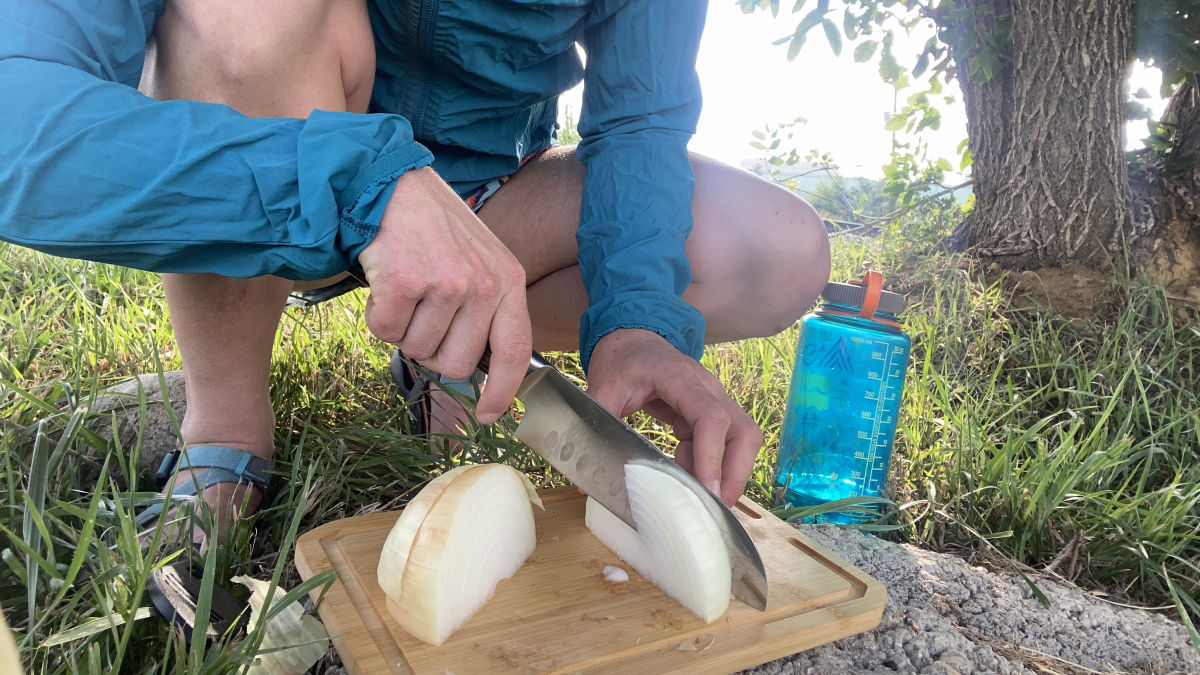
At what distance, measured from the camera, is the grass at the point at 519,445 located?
1022 mm

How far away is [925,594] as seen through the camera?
1323 millimetres

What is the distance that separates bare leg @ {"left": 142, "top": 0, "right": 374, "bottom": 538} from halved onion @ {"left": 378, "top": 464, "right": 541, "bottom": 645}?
357 mm

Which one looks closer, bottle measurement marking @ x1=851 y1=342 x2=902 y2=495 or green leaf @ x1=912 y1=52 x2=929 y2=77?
bottle measurement marking @ x1=851 y1=342 x2=902 y2=495

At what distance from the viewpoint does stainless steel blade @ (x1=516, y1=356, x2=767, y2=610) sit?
3.70 ft

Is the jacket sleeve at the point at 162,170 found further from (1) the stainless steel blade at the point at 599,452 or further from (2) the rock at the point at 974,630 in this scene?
(2) the rock at the point at 974,630

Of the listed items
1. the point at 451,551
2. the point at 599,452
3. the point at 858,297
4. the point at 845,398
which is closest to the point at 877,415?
the point at 845,398

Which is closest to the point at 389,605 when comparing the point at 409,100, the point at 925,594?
the point at 925,594

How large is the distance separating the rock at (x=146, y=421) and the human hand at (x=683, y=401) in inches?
36.2

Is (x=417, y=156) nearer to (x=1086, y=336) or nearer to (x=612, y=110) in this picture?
(x=612, y=110)

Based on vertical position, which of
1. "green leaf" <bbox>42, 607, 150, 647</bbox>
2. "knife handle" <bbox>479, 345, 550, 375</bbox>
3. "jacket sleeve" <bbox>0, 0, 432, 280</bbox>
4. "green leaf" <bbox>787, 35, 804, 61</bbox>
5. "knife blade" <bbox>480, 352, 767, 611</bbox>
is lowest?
"green leaf" <bbox>42, 607, 150, 647</bbox>

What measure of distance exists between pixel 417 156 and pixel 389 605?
24.7 inches

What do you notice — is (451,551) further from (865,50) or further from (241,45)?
(865,50)

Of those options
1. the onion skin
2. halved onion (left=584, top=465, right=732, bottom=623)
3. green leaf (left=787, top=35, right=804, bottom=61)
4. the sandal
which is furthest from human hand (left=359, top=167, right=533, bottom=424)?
green leaf (left=787, top=35, right=804, bottom=61)

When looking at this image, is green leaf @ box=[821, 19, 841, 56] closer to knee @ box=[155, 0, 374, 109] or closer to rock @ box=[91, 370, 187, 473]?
knee @ box=[155, 0, 374, 109]
